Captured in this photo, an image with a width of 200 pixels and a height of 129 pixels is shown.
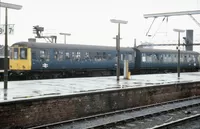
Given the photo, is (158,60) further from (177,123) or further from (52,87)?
(177,123)

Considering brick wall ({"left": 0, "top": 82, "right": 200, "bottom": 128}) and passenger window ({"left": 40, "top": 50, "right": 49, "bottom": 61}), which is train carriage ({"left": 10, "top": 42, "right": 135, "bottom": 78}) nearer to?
passenger window ({"left": 40, "top": 50, "right": 49, "bottom": 61})

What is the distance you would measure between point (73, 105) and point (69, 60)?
522 inches

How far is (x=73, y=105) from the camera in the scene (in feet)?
41.0

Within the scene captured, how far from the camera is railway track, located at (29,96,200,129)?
1131cm

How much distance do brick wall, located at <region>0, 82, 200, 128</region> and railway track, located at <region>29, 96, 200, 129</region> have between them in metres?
0.54

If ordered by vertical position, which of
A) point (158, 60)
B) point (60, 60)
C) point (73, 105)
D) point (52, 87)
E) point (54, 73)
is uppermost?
point (158, 60)

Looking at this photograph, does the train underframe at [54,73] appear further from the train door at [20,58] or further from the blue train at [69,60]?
the train door at [20,58]

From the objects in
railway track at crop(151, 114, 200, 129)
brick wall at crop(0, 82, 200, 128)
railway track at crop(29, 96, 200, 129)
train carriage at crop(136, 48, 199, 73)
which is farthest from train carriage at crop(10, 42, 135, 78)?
railway track at crop(151, 114, 200, 129)

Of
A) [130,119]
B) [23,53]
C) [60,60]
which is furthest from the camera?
[60,60]

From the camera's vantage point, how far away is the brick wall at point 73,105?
10.4m

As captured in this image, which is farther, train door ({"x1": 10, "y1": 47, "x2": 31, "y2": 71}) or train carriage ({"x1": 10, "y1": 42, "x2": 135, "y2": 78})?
train carriage ({"x1": 10, "y1": 42, "x2": 135, "y2": 78})

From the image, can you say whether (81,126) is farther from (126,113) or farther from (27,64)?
(27,64)

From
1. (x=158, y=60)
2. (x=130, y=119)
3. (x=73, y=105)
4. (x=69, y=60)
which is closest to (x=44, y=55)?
(x=69, y=60)

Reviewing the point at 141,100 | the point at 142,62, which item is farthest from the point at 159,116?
the point at 142,62
